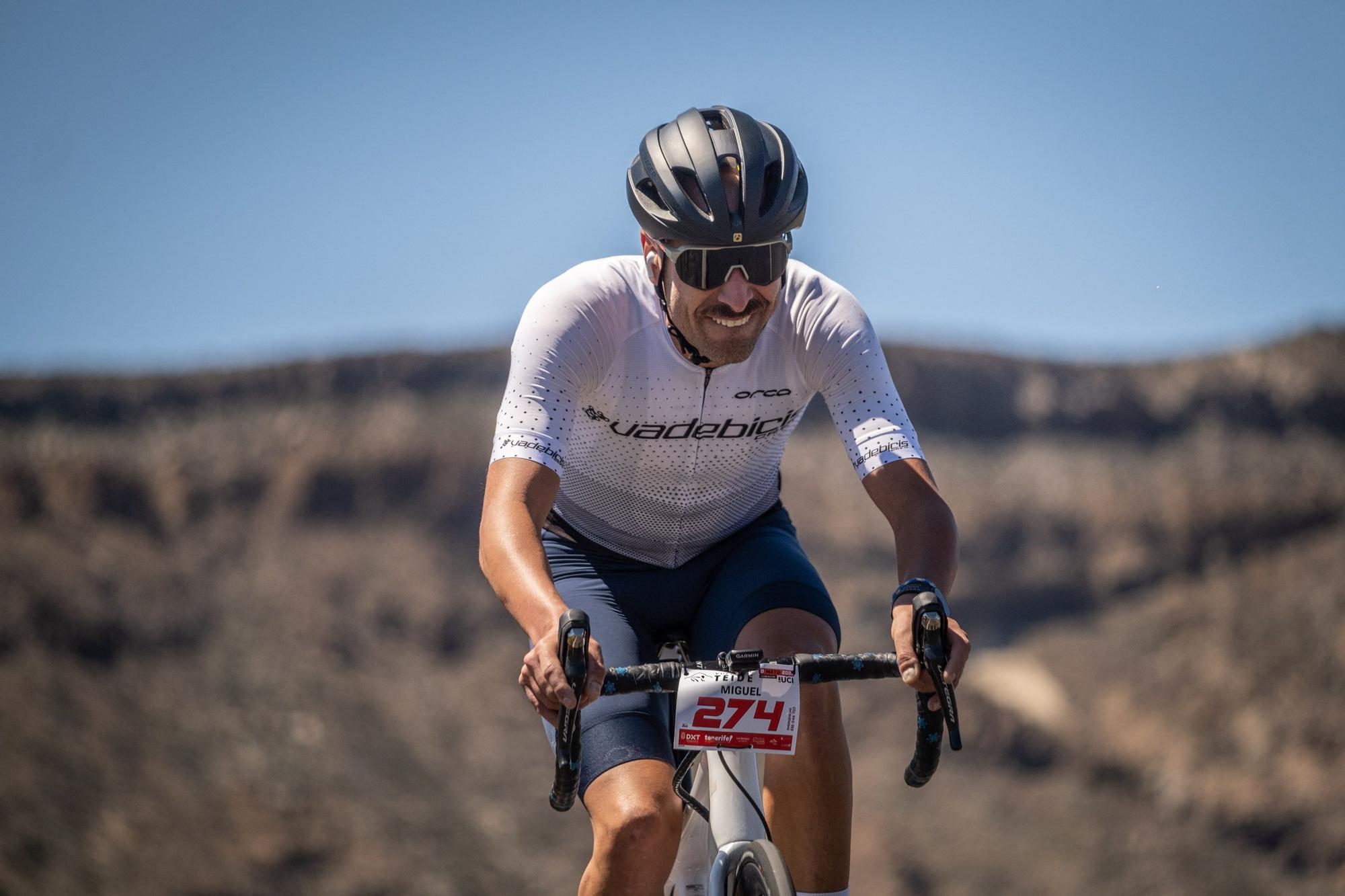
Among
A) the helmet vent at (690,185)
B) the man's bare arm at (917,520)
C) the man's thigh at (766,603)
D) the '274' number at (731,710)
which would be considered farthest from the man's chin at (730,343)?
the '274' number at (731,710)

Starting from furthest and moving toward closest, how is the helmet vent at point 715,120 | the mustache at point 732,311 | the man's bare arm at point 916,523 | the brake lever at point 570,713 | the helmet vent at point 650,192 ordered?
the helmet vent at point 715,120
the helmet vent at point 650,192
the mustache at point 732,311
the man's bare arm at point 916,523
the brake lever at point 570,713

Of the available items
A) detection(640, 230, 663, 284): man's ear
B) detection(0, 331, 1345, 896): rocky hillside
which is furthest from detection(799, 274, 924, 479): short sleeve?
detection(0, 331, 1345, 896): rocky hillside

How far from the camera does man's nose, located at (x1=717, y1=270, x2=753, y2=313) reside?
13.0 ft

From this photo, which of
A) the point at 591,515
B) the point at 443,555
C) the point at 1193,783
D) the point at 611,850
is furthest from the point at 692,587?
the point at 443,555

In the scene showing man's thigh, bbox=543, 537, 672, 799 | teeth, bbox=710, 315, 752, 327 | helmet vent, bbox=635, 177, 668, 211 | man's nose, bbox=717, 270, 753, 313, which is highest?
helmet vent, bbox=635, 177, 668, 211

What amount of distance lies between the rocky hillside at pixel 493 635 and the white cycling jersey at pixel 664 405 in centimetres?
2050

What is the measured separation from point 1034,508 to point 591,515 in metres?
34.1

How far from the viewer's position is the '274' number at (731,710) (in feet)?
11.7

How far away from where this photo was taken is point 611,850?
3.54 m

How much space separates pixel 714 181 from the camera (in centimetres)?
402

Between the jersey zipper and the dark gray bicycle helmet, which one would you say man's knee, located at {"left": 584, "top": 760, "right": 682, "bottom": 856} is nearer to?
the jersey zipper

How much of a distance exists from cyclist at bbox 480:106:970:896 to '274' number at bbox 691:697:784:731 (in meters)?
0.22

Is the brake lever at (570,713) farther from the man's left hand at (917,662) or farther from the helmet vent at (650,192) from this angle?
the helmet vent at (650,192)

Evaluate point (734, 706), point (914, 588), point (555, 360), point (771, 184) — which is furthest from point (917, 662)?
point (771, 184)
